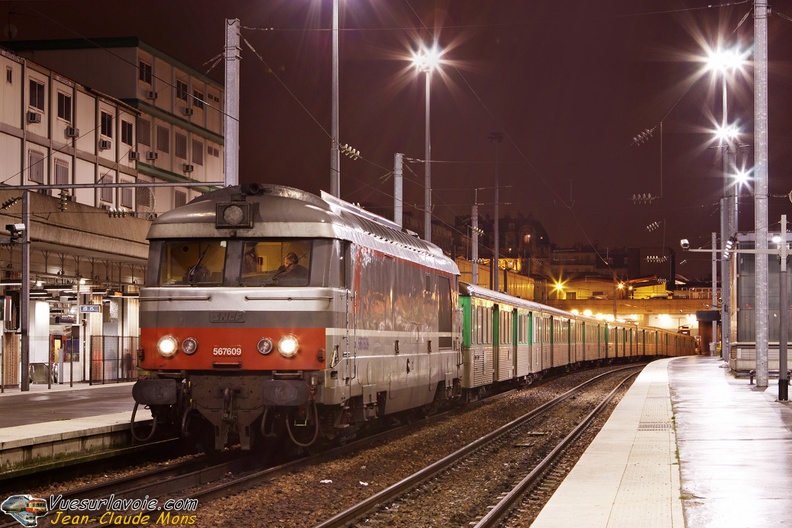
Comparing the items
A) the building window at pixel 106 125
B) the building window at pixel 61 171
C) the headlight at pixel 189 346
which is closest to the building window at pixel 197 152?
the building window at pixel 106 125

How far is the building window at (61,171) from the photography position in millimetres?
40156

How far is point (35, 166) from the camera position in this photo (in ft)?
127

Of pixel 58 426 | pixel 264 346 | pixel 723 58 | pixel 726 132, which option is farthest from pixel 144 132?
pixel 264 346

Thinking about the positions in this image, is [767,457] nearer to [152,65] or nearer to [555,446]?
[555,446]

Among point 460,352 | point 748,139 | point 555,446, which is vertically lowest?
point 555,446

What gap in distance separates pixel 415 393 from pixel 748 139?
39.3 meters

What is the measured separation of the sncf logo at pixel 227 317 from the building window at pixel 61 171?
28003 mm

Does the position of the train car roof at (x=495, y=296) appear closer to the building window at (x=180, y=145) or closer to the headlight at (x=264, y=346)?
the headlight at (x=264, y=346)

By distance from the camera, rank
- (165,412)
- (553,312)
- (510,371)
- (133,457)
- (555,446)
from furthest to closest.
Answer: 1. (553,312)
2. (510,371)
3. (555,446)
4. (133,457)
5. (165,412)

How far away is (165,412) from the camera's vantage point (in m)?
14.5

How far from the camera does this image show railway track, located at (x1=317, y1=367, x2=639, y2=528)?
11625mm

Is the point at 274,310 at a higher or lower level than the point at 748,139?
lower

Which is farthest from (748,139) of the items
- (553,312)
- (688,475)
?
(688,475)

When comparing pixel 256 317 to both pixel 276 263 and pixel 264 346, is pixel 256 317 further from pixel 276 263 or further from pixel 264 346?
pixel 276 263
